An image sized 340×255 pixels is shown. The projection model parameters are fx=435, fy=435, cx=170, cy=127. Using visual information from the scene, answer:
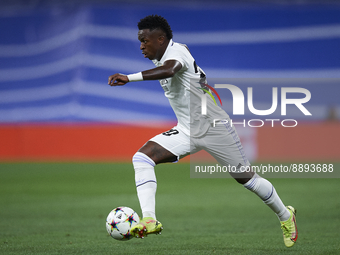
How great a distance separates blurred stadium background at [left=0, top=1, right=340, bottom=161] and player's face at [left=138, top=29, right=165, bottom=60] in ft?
46.4

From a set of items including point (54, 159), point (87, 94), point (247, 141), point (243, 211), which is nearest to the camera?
point (243, 211)

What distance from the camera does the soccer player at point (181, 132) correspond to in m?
4.47

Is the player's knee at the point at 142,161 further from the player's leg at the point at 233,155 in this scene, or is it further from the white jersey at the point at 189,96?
the player's leg at the point at 233,155

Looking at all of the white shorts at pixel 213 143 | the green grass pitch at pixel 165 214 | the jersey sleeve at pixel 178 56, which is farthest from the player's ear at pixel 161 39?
the green grass pitch at pixel 165 214

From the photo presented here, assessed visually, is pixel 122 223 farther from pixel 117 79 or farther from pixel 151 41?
pixel 151 41

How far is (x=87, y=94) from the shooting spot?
20.5 m

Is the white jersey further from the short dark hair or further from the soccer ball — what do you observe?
the soccer ball

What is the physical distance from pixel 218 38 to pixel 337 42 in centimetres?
565

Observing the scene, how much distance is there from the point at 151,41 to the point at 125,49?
17.3 m

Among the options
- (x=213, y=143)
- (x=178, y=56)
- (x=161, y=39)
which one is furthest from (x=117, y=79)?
(x=213, y=143)

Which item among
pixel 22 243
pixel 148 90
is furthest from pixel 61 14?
pixel 22 243

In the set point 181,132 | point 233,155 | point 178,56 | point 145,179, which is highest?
point 178,56

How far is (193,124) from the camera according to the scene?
4.77 metres

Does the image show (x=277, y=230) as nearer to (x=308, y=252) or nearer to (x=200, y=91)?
(x=308, y=252)
